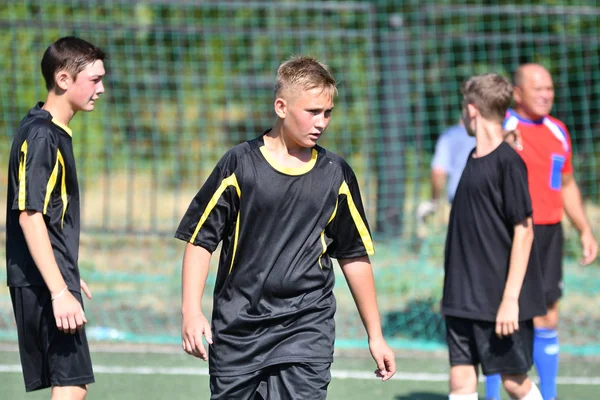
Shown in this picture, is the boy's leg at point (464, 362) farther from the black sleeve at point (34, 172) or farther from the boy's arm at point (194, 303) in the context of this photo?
the black sleeve at point (34, 172)

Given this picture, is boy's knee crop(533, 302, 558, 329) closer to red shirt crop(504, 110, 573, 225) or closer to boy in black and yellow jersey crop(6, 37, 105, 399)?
red shirt crop(504, 110, 573, 225)

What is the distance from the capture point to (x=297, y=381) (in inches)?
126

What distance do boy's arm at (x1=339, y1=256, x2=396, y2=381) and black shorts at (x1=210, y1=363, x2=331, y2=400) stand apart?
192 millimetres

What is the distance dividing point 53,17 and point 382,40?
435 centimetres

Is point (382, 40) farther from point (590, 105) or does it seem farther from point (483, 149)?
point (483, 149)

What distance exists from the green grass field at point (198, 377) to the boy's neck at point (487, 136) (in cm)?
173

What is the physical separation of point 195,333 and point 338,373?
2.81 meters

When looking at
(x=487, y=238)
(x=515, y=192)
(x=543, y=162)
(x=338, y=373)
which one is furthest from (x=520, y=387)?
(x=338, y=373)

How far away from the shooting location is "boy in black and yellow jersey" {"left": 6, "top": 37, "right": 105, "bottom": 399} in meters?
3.44

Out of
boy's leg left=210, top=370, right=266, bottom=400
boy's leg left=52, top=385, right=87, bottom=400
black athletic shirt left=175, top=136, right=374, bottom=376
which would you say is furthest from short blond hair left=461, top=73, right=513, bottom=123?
boy's leg left=52, top=385, right=87, bottom=400

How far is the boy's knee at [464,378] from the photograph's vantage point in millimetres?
4082

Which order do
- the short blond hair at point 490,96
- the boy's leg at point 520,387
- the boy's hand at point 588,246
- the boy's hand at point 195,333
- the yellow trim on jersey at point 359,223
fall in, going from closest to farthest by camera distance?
1. the boy's hand at point 195,333
2. the yellow trim on jersey at point 359,223
3. the boy's leg at point 520,387
4. the short blond hair at point 490,96
5. the boy's hand at point 588,246

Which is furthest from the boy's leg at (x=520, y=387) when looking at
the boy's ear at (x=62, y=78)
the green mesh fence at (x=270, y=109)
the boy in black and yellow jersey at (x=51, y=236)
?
the green mesh fence at (x=270, y=109)

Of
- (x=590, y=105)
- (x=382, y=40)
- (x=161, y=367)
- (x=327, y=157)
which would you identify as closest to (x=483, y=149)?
(x=327, y=157)
